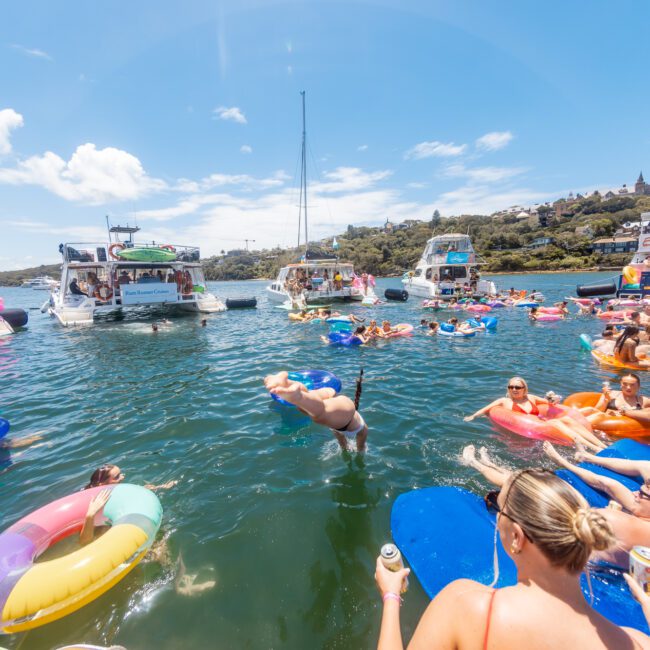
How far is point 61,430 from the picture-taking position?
6363mm

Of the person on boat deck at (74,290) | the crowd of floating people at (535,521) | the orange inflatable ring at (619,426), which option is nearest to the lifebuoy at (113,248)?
the person on boat deck at (74,290)

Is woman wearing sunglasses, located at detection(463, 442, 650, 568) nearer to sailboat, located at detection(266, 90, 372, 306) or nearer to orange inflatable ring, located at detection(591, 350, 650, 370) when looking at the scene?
orange inflatable ring, located at detection(591, 350, 650, 370)

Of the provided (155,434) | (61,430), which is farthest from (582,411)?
(61,430)

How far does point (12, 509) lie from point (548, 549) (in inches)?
233

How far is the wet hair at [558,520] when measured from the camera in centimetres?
129

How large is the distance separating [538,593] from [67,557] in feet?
11.7

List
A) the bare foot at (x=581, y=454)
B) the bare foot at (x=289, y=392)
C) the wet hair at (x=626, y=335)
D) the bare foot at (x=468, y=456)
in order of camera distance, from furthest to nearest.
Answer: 1. the wet hair at (x=626, y=335)
2. the bare foot at (x=468, y=456)
3. the bare foot at (x=581, y=454)
4. the bare foot at (x=289, y=392)

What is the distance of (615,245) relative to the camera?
65750 millimetres

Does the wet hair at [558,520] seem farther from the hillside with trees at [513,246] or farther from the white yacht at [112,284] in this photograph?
the hillside with trees at [513,246]

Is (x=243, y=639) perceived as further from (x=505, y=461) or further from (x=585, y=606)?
(x=505, y=461)

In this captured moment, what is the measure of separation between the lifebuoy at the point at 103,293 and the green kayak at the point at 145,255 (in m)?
2.11

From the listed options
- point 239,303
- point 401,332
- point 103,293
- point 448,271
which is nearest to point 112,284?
point 103,293

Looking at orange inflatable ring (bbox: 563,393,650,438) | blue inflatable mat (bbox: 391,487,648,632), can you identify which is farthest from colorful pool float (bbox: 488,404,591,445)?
blue inflatable mat (bbox: 391,487,648,632)

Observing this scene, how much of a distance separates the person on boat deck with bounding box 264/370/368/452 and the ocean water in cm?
80
